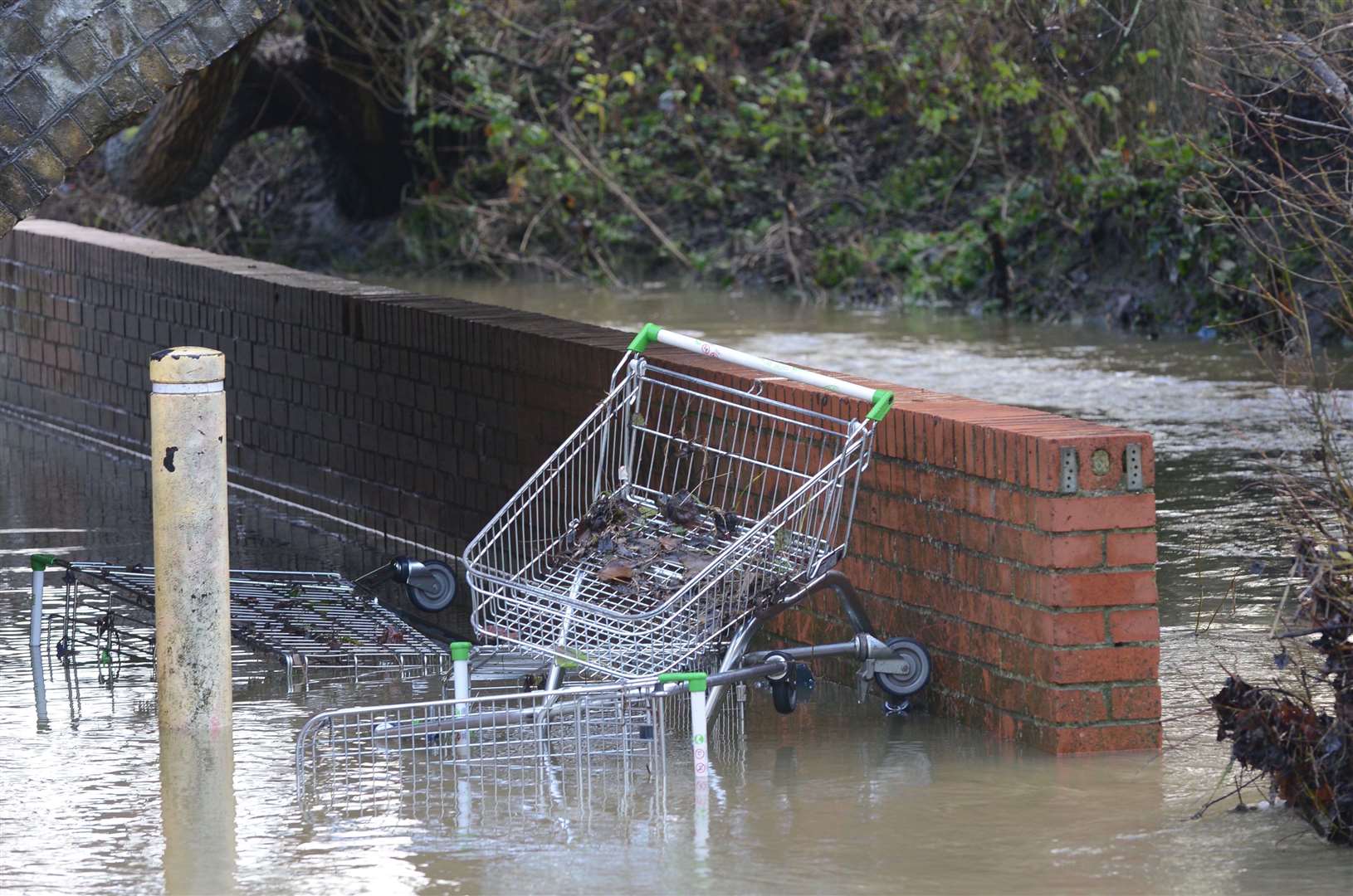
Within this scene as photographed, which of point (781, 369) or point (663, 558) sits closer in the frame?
point (663, 558)

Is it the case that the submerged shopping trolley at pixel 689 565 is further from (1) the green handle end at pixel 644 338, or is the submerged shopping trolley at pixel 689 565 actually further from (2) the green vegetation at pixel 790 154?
(2) the green vegetation at pixel 790 154

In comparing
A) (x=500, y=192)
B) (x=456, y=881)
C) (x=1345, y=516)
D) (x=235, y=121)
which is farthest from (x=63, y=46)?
(x=500, y=192)

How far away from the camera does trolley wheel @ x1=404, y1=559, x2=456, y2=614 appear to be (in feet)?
25.1

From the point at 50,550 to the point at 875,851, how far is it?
5.29 metres

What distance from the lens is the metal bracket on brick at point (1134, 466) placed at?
240 inches

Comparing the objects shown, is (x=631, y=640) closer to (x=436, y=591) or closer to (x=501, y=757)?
(x=501, y=757)

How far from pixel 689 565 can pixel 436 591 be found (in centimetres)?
172

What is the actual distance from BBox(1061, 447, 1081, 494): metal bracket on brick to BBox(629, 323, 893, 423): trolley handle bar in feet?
1.71

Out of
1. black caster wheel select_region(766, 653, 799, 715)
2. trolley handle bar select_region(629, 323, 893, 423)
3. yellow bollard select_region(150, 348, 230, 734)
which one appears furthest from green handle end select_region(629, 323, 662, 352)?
yellow bollard select_region(150, 348, 230, 734)

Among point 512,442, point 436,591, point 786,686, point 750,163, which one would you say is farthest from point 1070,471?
point 750,163

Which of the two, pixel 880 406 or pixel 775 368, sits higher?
pixel 775 368

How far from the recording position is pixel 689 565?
626cm

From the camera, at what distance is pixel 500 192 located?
2152cm

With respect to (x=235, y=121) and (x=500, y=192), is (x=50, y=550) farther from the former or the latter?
(x=500, y=192)
